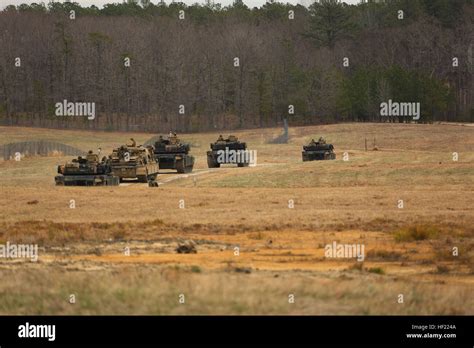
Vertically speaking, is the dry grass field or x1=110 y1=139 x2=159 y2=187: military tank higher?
x1=110 y1=139 x2=159 y2=187: military tank

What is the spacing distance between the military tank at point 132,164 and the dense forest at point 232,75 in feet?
206

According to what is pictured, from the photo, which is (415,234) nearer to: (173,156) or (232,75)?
(173,156)

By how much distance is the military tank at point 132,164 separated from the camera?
176 ft

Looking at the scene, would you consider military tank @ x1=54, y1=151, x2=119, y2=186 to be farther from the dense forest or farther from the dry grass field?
the dense forest

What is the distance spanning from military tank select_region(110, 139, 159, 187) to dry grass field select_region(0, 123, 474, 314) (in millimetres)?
1335

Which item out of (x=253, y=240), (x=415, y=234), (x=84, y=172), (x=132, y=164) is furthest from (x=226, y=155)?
(x=415, y=234)

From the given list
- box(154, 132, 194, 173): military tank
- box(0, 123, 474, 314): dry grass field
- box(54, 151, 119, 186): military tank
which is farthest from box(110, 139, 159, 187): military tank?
box(154, 132, 194, 173): military tank

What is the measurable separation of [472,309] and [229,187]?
3427 centimetres

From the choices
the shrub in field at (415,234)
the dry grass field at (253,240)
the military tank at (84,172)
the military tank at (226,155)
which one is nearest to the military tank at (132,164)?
the dry grass field at (253,240)

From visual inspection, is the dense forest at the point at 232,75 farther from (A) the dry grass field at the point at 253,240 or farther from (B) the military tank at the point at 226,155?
(A) the dry grass field at the point at 253,240

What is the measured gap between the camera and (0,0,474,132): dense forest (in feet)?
401

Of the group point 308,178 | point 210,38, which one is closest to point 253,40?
point 210,38

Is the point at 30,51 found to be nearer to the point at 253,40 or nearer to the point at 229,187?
the point at 253,40
